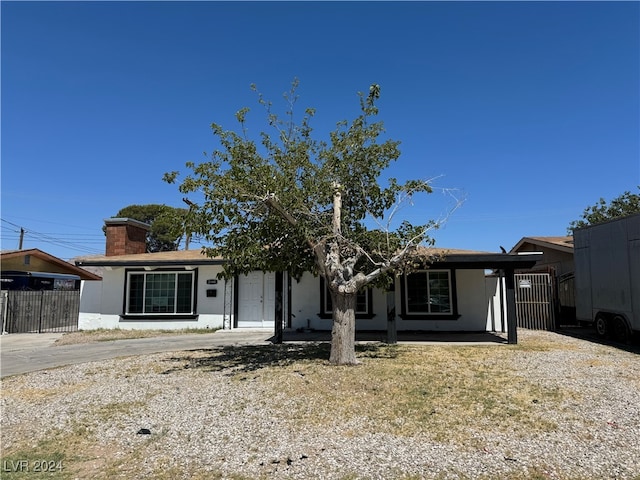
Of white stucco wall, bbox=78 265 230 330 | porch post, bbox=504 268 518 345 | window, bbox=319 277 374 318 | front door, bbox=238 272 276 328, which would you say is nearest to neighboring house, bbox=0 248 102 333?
white stucco wall, bbox=78 265 230 330

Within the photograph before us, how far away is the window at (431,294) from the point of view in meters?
15.1

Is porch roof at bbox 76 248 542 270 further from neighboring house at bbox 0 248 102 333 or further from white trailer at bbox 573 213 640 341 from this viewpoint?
white trailer at bbox 573 213 640 341

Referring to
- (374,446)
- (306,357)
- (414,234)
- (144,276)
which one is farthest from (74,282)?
(374,446)

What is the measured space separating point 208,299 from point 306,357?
7.44 metres

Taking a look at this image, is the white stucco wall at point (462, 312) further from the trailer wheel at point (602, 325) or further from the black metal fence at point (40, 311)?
the black metal fence at point (40, 311)

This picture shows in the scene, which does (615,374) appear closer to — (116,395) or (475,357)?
(475,357)

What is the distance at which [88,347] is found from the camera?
12.6m

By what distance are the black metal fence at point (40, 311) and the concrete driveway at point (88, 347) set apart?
937 mm

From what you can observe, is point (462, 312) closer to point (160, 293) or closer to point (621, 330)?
point (621, 330)

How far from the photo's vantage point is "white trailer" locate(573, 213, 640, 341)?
37.7 feet

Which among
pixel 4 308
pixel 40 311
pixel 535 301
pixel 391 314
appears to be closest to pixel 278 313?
pixel 391 314

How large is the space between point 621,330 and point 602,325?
916 millimetres

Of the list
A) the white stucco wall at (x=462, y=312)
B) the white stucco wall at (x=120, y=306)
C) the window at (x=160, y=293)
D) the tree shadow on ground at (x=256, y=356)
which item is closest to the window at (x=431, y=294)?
the white stucco wall at (x=462, y=312)

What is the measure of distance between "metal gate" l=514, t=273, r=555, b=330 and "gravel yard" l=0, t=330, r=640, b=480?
273 inches
